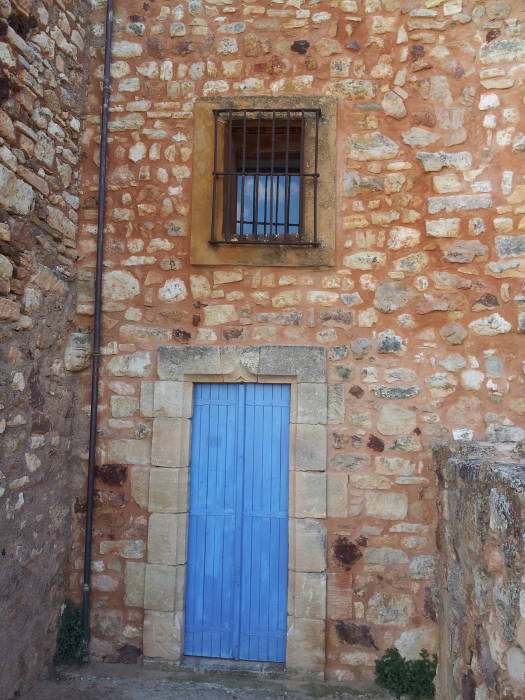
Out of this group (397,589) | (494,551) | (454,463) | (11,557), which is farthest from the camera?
(397,589)

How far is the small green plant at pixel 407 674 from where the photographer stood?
12.1 ft

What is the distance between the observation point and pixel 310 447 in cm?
399

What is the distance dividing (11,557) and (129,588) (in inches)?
37.4

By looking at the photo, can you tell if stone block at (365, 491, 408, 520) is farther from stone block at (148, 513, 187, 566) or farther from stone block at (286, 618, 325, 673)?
stone block at (148, 513, 187, 566)

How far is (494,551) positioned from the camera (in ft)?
7.27

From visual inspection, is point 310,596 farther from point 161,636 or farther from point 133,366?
point 133,366

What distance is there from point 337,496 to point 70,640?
81.8 inches

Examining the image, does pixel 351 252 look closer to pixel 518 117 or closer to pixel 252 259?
pixel 252 259

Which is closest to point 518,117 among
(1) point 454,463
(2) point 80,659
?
(1) point 454,463

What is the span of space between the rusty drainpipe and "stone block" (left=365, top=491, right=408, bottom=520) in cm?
195

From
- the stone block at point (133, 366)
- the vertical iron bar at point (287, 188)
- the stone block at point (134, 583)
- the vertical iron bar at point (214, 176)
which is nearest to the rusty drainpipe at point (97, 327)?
the stone block at point (133, 366)

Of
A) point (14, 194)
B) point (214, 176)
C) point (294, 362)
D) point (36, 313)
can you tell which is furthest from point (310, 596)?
point (14, 194)

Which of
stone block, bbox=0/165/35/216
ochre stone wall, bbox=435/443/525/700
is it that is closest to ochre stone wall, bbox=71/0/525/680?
ochre stone wall, bbox=435/443/525/700

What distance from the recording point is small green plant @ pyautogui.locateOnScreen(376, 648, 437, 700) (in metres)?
3.69
